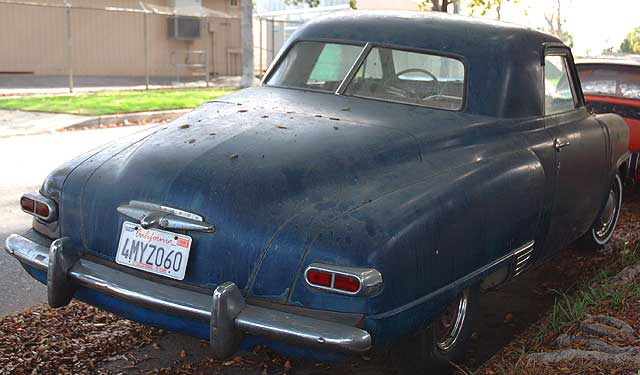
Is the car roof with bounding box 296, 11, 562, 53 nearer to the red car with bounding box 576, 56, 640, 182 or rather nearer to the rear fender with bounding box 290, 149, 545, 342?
the rear fender with bounding box 290, 149, 545, 342

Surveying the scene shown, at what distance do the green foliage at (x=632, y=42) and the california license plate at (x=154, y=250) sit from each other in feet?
114

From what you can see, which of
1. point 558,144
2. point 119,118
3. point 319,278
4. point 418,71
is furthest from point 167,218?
point 119,118

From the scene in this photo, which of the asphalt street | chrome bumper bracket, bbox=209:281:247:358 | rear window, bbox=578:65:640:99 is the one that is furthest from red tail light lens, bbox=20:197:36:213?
rear window, bbox=578:65:640:99

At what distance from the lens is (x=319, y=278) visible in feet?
9.68

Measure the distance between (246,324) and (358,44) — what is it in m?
2.19

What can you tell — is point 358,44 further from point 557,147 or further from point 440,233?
point 440,233

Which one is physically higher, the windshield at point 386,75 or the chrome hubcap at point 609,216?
the windshield at point 386,75

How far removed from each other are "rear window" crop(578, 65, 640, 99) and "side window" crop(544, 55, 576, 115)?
2.73 m

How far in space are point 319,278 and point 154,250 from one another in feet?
2.45

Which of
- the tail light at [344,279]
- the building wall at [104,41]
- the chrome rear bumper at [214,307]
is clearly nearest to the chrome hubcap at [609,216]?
the tail light at [344,279]

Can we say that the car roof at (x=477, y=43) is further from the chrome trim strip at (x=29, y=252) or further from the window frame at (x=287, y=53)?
the chrome trim strip at (x=29, y=252)

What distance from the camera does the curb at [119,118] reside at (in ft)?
41.8

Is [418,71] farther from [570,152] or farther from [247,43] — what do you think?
[247,43]

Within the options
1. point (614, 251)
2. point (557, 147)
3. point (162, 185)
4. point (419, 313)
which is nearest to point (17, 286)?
point (162, 185)
